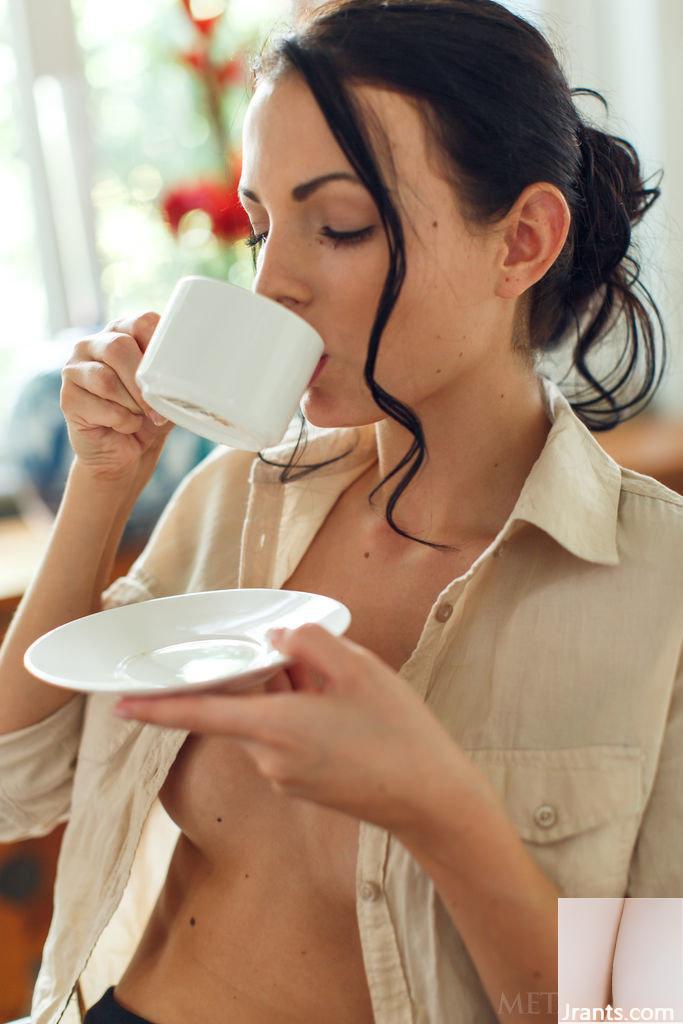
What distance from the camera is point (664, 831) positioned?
803mm

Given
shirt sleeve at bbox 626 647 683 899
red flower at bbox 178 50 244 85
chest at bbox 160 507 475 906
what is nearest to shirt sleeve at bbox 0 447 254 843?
chest at bbox 160 507 475 906

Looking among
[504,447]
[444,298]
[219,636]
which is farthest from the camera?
[504,447]

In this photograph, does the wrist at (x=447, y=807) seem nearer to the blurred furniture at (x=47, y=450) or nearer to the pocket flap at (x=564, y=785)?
the pocket flap at (x=564, y=785)

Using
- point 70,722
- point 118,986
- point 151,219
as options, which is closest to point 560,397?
point 70,722

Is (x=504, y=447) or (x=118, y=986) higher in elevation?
(x=504, y=447)

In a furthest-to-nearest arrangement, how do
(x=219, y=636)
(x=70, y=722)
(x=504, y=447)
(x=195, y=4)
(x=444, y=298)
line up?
(x=195, y=4), (x=70, y=722), (x=504, y=447), (x=444, y=298), (x=219, y=636)

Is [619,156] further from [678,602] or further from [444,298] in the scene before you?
[678,602]

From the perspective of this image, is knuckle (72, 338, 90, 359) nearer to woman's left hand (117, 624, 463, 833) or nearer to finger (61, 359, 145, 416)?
finger (61, 359, 145, 416)

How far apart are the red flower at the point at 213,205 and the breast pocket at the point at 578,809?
1.51 m

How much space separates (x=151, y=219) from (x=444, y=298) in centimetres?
149

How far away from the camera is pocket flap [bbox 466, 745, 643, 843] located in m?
0.81

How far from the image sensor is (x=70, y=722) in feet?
3.66

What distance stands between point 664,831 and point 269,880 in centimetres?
33

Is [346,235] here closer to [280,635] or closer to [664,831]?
[280,635]
